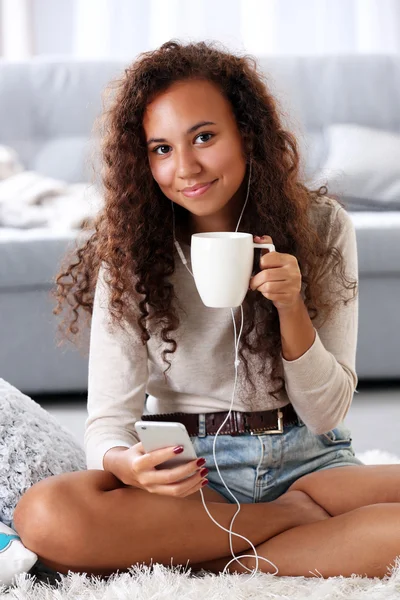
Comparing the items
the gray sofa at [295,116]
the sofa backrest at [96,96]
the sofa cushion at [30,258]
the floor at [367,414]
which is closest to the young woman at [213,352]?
the floor at [367,414]

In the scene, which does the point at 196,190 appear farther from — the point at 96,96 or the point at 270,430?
the point at 96,96

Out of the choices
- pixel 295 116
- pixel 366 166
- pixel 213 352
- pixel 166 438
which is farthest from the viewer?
pixel 366 166

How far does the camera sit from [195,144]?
4.70 ft

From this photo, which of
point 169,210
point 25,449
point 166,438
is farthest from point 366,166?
point 166,438

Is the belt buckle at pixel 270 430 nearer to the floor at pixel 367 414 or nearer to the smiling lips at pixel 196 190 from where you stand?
the smiling lips at pixel 196 190

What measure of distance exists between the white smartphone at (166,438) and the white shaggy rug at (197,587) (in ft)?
0.51

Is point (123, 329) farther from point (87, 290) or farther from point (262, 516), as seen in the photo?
point (262, 516)

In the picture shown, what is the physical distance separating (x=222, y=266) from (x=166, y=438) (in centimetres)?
24

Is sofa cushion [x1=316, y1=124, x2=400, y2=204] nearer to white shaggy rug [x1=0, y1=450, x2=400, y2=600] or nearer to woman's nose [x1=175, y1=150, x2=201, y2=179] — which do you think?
woman's nose [x1=175, y1=150, x2=201, y2=179]

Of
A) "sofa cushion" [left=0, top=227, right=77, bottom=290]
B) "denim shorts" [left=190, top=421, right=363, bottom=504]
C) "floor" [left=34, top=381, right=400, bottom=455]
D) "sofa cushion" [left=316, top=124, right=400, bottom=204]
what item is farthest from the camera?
"sofa cushion" [left=316, top=124, right=400, bottom=204]

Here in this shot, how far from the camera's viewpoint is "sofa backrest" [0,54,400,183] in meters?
3.33

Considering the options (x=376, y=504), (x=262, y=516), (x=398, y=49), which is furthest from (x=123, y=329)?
(x=398, y=49)

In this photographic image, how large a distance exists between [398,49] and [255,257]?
3265 mm

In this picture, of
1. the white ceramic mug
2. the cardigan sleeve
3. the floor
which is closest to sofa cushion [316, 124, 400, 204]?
Result: the floor
